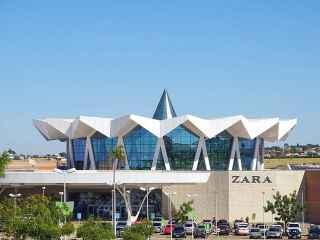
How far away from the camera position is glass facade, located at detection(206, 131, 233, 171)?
81.6m

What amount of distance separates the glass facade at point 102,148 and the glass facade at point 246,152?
1434 cm

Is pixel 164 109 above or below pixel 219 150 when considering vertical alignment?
above

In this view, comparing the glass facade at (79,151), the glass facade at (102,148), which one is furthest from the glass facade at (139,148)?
the glass facade at (79,151)

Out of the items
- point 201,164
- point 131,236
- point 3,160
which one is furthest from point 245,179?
point 131,236

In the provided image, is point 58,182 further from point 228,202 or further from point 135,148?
point 228,202

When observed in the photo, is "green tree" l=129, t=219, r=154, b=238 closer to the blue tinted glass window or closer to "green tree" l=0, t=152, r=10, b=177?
"green tree" l=0, t=152, r=10, b=177

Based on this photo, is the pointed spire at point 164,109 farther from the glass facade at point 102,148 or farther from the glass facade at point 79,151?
the glass facade at point 79,151

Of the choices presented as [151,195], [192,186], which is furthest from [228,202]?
[151,195]

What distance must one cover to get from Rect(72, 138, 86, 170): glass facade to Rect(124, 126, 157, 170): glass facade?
6.66m

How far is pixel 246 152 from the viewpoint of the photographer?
83188 millimetres

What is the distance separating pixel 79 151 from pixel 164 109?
37.5 ft

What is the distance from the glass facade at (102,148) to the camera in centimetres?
8244

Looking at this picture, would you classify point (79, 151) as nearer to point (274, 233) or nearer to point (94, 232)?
point (274, 233)

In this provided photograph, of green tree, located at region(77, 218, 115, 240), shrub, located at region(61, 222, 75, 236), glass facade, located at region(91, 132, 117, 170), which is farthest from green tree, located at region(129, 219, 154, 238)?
glass facade, located at region(91, 132, 117, 170)
